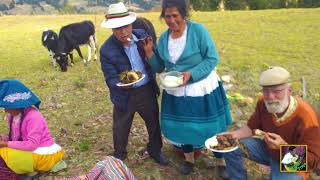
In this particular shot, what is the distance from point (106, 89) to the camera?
9.48 m

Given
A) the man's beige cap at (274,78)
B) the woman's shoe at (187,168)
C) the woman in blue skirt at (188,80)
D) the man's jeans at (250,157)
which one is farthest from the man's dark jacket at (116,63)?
the man's beige cap at (274,78)

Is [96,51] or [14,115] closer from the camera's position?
[14,115]

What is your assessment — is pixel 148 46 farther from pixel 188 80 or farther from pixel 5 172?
pixel 5 172

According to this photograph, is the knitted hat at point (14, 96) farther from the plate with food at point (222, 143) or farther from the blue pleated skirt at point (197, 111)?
the plate with food at point (222, 143)

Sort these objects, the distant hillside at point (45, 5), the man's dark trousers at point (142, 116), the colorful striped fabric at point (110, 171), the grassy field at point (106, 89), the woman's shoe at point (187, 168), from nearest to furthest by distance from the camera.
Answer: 1. the colorful striped fabric at point (110, 171)
2. the man's dark trousers at point (142, 116)
3. the woman's shoe at point (187, 168)
4. the grassy field at point (106, 89)
5. the distant hillside at point (45, 5)

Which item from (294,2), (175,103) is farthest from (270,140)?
(294,2)

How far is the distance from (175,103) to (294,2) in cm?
3350

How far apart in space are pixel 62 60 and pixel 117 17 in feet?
25.5

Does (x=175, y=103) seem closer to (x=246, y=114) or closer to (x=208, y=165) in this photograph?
(x=208, y=165)

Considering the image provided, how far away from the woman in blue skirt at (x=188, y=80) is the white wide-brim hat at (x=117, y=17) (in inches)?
13.1

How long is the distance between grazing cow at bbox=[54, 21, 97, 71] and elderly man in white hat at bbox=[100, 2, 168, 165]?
280 inches

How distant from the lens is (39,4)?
150750mm

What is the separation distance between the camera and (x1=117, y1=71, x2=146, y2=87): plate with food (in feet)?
15.5

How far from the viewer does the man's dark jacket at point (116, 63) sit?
4844mm
